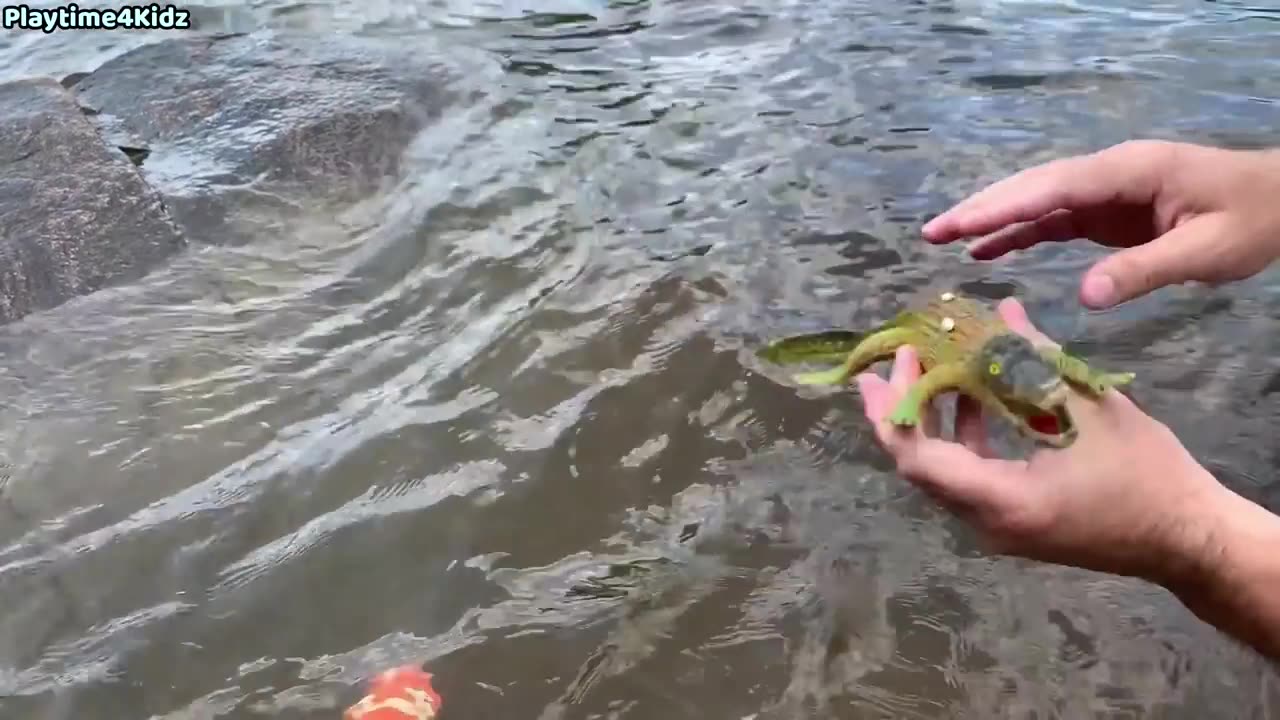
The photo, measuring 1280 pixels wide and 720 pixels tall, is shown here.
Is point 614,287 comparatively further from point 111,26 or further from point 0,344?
point 111,26

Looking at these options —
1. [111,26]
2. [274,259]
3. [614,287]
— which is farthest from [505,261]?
[111,26]

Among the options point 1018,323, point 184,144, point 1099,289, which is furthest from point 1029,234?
point 184,144

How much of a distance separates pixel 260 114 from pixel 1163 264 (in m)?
3.70

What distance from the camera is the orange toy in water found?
2.22 m

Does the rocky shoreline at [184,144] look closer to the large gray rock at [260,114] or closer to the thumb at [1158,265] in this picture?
the large gray rock at [260,114]

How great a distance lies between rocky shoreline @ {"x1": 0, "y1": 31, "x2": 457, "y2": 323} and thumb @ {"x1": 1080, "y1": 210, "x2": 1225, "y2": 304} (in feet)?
9.24

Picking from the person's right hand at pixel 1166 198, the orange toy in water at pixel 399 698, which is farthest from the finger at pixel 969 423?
the orange toy in water at pixel 399 698

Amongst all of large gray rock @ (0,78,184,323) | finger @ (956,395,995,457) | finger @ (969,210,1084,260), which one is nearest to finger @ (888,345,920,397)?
finger @ (956,395,995,457)

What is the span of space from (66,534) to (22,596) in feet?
0.62

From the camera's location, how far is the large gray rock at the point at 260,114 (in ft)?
13.7

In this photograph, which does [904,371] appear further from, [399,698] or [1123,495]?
[399,698]

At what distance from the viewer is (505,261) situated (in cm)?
372

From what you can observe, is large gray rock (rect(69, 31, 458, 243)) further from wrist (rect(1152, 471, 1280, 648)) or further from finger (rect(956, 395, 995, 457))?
wrist (rect(1152, 471, 1280, 648))

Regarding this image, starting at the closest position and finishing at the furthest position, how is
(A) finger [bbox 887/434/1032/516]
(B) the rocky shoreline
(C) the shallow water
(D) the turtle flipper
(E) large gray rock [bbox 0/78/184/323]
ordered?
(A) finger [bbox 887/434/1032/516] → (C) the shallow water → (D) the turtle flipper → (E) large gray rock [bbox 0/78/184/323] → (B) the rocky shoreline
